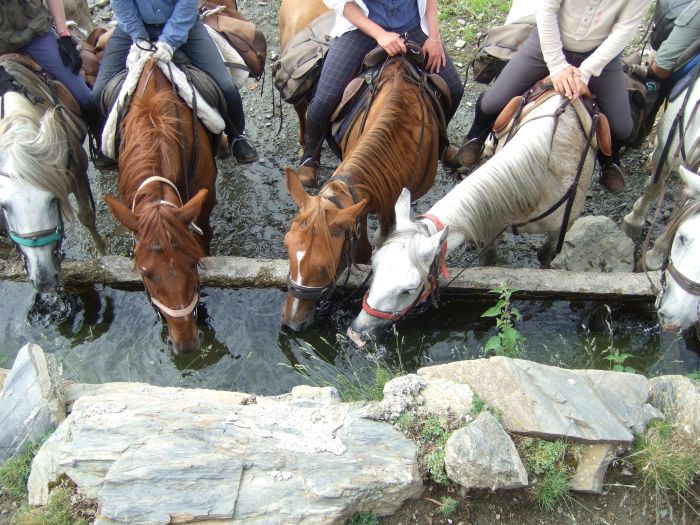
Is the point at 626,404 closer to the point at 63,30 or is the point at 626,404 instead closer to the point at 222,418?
the point at 222,418

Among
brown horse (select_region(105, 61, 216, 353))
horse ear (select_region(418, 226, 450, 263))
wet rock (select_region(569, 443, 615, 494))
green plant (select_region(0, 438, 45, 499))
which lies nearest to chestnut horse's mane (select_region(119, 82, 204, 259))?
brown horse (select_region(105, 61, 216, 353))

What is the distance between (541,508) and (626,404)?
2.41 feet

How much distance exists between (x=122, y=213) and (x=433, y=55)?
3.02 metres

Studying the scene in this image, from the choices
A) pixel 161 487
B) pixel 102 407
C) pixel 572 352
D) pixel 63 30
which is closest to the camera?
pixel 161 487

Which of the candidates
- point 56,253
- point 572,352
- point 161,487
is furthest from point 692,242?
point 56,253

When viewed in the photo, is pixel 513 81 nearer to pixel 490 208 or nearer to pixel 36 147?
pixel 490 208

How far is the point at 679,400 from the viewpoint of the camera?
9.00ft

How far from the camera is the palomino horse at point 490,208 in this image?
130 inches

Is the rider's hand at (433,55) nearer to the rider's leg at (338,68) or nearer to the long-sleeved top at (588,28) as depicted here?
the rider's leg at (338,68)

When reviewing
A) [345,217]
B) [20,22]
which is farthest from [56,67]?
[345,217]

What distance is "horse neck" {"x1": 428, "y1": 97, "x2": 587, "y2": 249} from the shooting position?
3.55m

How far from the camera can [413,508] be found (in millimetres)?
2428

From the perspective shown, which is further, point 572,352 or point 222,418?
point 572,352

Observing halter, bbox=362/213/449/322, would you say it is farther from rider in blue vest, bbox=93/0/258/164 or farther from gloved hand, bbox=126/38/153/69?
gloved hand, bbox=126/38/153/69
